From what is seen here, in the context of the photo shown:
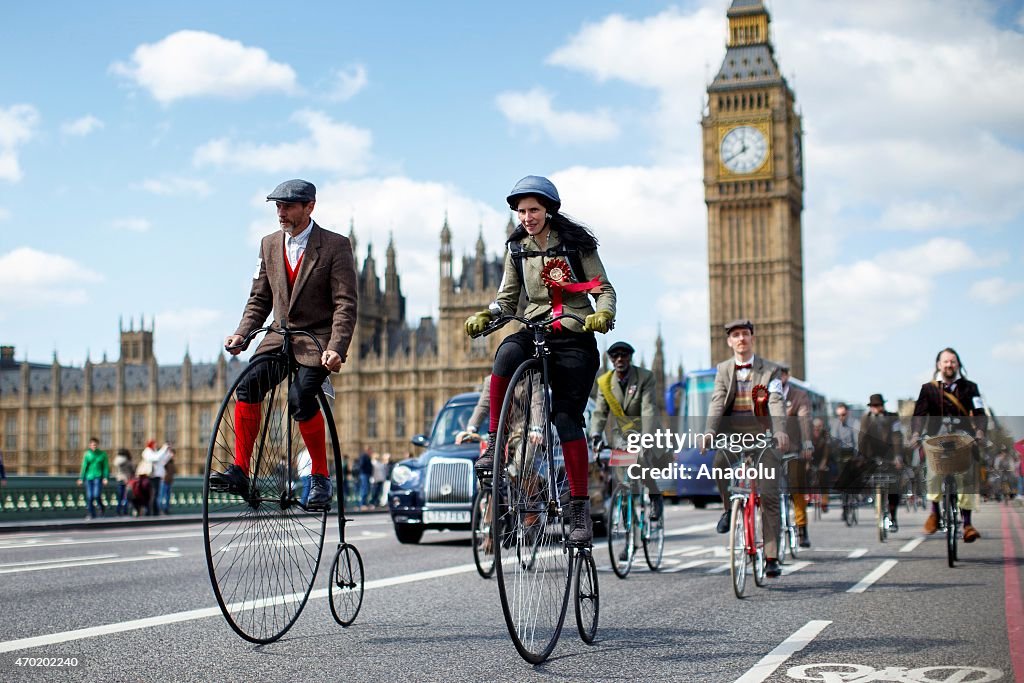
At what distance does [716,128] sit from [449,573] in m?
83.9

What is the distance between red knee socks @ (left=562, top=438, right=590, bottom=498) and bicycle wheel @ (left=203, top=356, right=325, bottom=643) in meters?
1.17

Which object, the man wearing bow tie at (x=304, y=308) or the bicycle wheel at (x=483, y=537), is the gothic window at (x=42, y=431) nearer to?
the bicycle wheel at (x=483, y=537)

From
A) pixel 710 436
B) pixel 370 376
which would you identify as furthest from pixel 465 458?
pixel 370 376

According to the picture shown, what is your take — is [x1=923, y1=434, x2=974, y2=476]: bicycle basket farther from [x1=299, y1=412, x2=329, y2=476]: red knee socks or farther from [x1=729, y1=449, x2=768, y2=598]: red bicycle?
[x1=299, y1=412, x2=329, y2=476]: red knee socks

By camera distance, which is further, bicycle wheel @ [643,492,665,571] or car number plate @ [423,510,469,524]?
car number plate @ [423,510,469,524]

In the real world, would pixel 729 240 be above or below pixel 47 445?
above

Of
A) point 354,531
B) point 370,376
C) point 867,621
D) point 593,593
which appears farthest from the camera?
point 370,376

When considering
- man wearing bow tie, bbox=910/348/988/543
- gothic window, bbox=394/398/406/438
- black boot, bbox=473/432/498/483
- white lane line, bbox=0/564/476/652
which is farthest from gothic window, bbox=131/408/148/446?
black boot, bbox=473/432/498/483

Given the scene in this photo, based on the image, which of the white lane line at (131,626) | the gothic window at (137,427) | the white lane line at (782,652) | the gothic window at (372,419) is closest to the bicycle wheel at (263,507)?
the white lane line at (131,626)

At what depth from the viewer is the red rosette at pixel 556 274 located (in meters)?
5.39

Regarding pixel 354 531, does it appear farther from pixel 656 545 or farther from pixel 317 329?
pixel 317 329

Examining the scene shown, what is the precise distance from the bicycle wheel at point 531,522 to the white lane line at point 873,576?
384cm

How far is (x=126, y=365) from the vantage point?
97000 millimetres

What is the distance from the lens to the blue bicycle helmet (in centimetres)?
525
